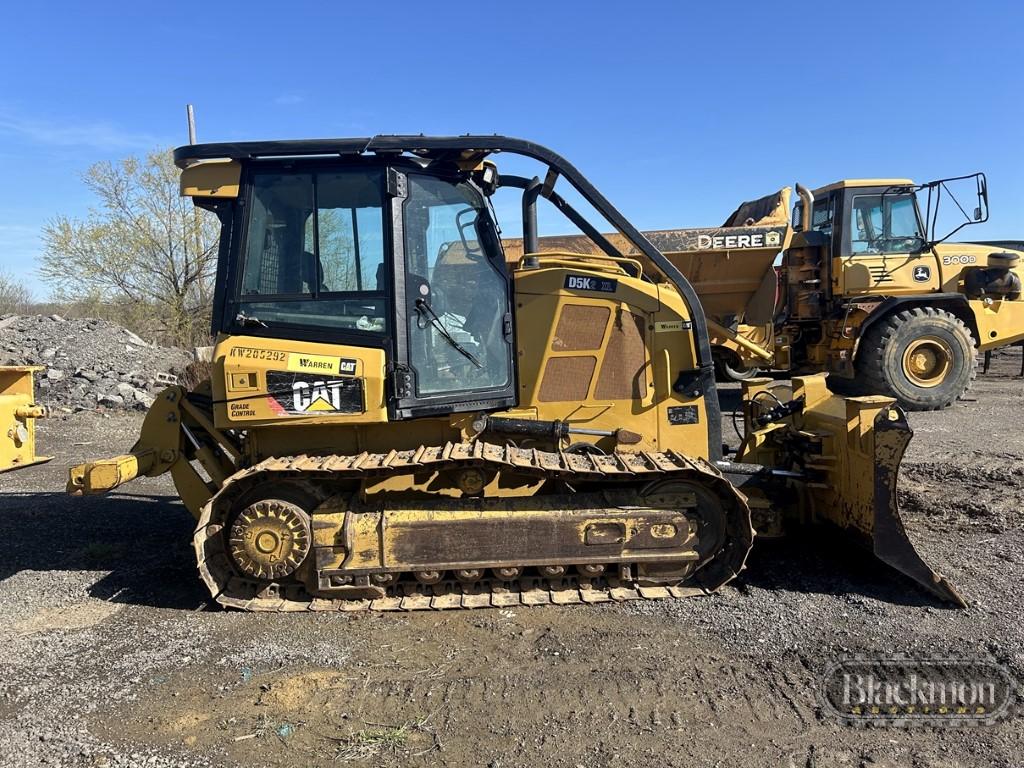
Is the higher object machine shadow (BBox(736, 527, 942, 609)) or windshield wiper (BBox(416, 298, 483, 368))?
windshield wiper (BBox(416, 298, 483, 368))

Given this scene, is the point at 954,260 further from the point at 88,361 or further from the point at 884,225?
the point at 88,361

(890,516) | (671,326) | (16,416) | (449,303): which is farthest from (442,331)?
(16,416)

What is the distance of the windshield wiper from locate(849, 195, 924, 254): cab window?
8.63m

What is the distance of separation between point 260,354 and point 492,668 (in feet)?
7.37

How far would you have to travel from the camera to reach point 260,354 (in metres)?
4.31

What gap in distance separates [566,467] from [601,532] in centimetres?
46

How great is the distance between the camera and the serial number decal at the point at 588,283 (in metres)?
4.77

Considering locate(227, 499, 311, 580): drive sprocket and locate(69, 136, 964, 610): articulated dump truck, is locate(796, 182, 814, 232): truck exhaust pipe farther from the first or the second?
locate(227, 499, 311, 580): drive sprocket

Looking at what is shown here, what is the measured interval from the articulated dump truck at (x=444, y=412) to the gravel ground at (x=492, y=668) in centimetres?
27

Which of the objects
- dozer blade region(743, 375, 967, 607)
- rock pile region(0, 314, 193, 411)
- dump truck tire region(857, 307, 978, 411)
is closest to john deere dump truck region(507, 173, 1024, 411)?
dump truck tire region(857, 307, 978, 411)

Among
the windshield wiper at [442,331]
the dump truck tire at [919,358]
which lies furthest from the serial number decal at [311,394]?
the dump truck tire at [919,358]

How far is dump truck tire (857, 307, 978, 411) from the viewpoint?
1071 centimetres

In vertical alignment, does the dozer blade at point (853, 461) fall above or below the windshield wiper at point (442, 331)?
below

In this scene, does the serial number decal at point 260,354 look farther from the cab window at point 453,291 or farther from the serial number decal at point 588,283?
the serial number decal at point 588,283
